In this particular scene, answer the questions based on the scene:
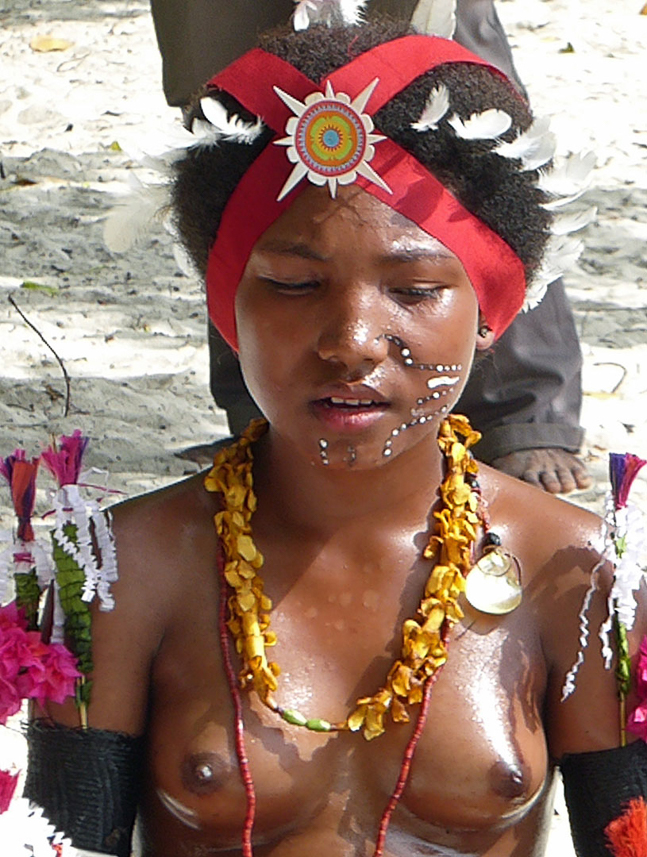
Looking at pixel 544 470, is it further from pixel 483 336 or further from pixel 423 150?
pixel 423 150

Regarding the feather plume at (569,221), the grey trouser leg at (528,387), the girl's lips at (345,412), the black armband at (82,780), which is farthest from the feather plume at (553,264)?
the grey trouser leg at (528,387)

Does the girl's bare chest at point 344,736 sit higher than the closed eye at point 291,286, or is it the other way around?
the closed eye at point 291,286

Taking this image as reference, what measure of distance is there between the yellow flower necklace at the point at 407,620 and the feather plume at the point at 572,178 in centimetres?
46

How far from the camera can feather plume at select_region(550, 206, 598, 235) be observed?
2.59 meters

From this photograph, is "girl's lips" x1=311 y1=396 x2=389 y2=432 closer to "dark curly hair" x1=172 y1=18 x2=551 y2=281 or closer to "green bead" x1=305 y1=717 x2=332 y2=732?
"dark curly hair" x1=172 y1=18 x2=551 y2=281

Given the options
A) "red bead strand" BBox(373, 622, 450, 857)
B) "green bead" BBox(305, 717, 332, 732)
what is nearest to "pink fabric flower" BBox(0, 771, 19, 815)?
"green bead" BBox(305, 717, 332, 732)

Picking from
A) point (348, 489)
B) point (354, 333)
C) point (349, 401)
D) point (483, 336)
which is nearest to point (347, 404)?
point (349, 401)

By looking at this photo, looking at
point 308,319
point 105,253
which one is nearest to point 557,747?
point 308,319

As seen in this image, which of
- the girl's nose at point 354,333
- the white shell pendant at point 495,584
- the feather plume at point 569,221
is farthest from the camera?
the feather plume at point 569,221

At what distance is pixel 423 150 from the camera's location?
91.8 inches

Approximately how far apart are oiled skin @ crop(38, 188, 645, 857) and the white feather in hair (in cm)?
42

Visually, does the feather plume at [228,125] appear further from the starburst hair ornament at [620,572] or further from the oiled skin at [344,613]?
the starburst hair ornament at [620,572]

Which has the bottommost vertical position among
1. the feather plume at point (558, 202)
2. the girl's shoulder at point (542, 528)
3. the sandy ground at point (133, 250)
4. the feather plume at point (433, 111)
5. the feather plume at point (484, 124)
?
the sandy ground at point (133, 250)

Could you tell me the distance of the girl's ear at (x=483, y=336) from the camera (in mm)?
2504
